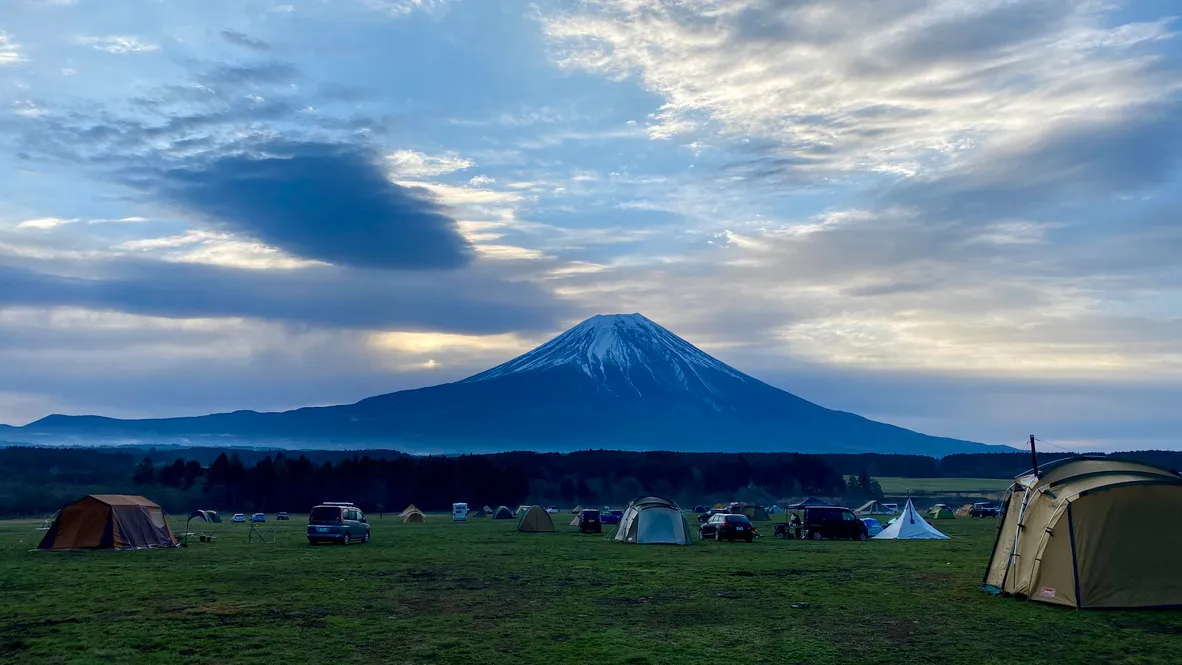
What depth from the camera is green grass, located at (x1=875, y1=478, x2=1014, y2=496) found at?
415 feet

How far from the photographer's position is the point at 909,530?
43.4 metres

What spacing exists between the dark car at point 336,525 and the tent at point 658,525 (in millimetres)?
10842

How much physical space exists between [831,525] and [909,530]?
354 cm

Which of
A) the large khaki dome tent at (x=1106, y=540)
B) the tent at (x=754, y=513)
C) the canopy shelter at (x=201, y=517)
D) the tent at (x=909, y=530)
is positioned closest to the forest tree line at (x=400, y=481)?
the canopy shelter at (x=201, y=517)

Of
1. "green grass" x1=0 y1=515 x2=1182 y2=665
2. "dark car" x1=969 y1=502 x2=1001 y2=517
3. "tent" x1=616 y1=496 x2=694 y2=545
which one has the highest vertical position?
"tent" x1=616 y1=496 x2=694 y2=545

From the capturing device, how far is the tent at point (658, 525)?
3678 centimetres

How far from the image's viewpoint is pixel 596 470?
14550 centimetres

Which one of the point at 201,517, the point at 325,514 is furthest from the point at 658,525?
the point at 201,517

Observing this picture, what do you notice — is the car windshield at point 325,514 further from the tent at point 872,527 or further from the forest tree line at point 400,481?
the forest tree line at point 400,481

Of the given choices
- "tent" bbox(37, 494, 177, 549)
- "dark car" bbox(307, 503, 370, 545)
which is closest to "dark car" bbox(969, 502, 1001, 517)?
"dark car" bbox(307, 503, 370, 545)

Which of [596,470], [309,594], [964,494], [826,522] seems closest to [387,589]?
[309,594]

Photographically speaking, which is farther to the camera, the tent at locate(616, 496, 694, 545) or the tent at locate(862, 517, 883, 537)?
the tent at locate(862, 517, 883, 537)

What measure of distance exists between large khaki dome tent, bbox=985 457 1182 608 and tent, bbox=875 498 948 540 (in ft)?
85.7

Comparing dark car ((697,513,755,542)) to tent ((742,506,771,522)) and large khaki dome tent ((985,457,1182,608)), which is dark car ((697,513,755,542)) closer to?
large khaki dome tent ((985,457,1182,608))
